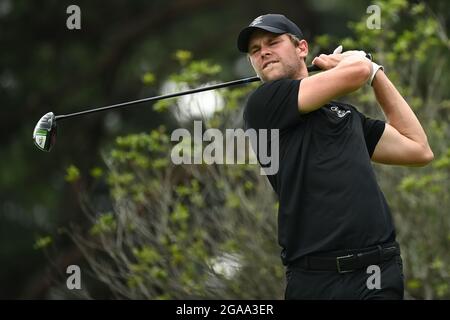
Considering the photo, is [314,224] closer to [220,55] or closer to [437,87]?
[437,87]

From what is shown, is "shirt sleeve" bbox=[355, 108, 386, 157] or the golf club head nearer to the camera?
"shirt sleeve" bbox=[355, 108, 386, 157]

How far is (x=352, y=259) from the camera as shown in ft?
12.8

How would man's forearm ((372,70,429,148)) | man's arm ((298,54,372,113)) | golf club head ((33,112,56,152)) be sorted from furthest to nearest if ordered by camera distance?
golf club head ((33,112,56,152)) < man's forearm ((372,70,429,148)) < man's arm ((298,54,372,113))

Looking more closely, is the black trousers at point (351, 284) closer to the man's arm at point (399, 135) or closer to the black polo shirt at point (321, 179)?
the black polo shirt at point (321, 179)

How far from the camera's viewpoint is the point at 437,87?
825cm

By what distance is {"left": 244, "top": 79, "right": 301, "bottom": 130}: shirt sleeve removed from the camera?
4074 millimetres

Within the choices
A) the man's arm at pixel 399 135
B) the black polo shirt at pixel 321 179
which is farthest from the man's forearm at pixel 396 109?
the black polo shirt at pixel 321 179

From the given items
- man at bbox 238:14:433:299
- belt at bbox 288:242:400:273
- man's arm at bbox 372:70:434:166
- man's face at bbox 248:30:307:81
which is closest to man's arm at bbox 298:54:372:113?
man at bbox 238:14:433:299

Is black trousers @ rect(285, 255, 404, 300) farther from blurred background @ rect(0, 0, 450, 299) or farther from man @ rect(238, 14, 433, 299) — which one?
blurred background @ rect(0, 0, 450, 299)

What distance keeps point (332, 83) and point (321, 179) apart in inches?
16.1

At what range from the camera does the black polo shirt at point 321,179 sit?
3922mm

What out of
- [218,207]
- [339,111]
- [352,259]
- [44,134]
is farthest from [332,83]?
[218,207]

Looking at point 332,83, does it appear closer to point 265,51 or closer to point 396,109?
point 265,51
